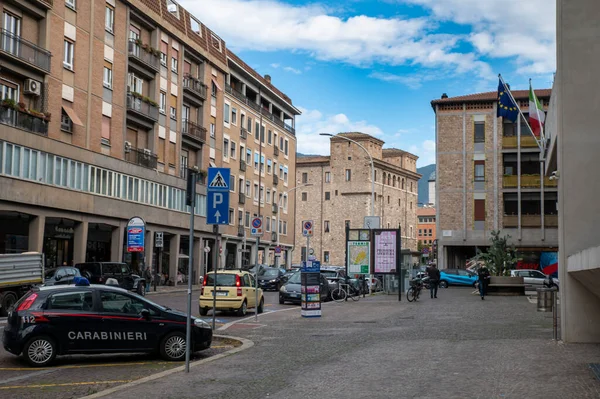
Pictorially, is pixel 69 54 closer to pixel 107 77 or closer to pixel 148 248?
pixel 107 77

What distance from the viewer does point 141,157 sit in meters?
48.5

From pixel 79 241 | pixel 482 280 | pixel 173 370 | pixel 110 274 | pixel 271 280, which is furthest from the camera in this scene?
pixel 271 280

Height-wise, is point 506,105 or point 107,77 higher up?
point 107,77

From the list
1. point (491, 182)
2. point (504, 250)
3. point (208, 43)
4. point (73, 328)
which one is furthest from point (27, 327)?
point (491, 182)

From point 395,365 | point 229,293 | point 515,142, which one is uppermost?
point 515,142

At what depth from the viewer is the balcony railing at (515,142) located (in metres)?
64.8

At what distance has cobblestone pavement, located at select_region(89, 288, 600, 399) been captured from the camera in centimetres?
1007

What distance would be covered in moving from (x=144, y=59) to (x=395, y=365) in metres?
40.5

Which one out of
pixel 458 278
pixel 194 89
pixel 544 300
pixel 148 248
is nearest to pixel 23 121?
pixel 148 248

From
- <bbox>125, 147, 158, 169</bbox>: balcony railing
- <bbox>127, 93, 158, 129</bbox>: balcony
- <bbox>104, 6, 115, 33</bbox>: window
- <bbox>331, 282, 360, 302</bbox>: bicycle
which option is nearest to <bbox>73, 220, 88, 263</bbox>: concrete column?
<bbox>125, 147, 158, 169</bbox>: balcony railing

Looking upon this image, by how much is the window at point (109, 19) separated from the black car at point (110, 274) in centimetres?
1734

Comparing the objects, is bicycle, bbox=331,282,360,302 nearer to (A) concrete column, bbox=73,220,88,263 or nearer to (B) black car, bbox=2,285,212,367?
(A) concrete column, bbox=73,220,88,263

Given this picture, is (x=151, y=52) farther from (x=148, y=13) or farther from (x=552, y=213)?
(x=552, y=213)

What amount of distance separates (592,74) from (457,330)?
270 inches
